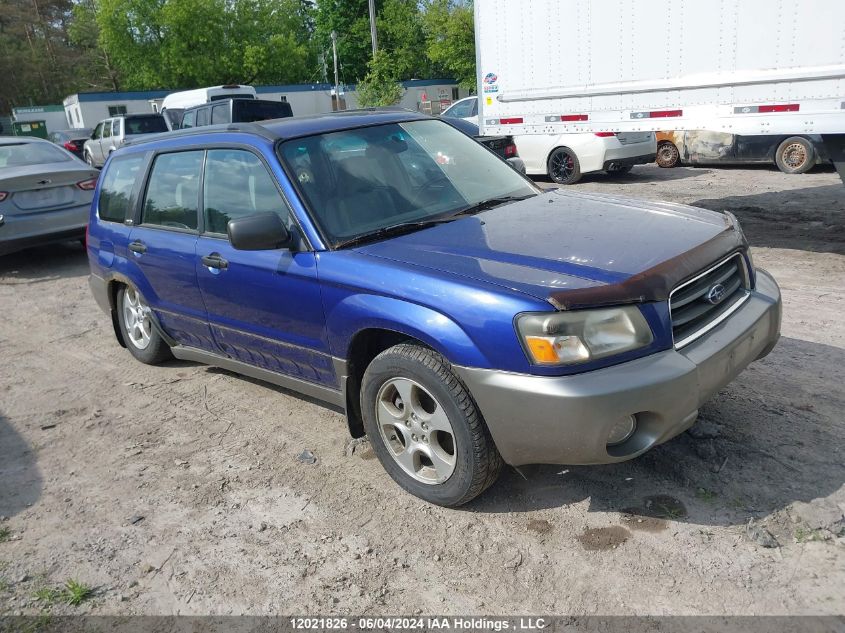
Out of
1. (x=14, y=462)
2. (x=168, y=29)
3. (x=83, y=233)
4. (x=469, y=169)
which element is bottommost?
(x=14, y=462)

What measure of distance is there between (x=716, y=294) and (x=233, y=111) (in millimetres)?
13399

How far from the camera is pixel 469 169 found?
14.1 ft

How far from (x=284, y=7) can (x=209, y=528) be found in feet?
179

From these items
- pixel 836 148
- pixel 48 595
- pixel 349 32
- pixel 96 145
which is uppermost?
pixel 349 32

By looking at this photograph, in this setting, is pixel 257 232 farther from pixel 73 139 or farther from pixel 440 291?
pixel 73 139

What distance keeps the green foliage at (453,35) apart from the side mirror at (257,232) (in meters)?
40.0

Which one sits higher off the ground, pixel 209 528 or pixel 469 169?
pixel 469 169

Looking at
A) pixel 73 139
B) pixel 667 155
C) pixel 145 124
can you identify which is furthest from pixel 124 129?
pixel 667 155

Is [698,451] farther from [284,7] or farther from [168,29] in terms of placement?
[284,7]

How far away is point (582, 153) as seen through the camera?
42.2 ft

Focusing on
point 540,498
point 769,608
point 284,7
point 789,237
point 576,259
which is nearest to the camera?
point 769,608

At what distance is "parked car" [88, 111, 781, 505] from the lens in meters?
2.78

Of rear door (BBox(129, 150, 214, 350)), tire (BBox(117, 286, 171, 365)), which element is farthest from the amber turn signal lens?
tire (BBox(117, 286, 171, 365))

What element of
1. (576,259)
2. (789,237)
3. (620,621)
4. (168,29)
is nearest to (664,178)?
(789,237)
